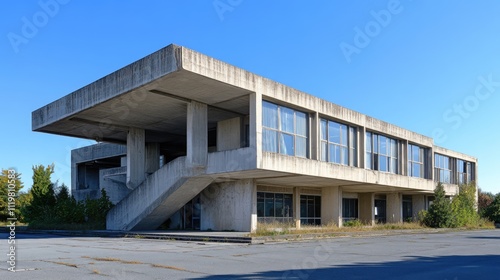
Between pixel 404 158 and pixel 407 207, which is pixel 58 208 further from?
pixel 407 207

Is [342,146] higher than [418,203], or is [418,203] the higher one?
[342,146]

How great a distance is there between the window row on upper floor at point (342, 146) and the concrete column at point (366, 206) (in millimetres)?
3465

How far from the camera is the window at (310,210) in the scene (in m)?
31.7

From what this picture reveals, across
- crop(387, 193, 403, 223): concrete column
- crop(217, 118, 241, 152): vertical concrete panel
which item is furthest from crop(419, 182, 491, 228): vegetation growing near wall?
crop(217, 118, 241, 152): vertical concrete panel

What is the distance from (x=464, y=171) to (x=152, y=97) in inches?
1496

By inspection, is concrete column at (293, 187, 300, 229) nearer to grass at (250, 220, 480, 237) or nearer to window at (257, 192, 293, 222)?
window at (257, 192, 293, 222)

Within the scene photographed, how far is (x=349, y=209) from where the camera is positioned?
1463 inches

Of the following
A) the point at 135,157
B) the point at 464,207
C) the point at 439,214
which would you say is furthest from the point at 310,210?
the point at 464,207

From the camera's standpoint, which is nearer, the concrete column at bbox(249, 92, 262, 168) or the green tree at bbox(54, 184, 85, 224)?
the concrete column at bbox(249, 92, 262, 168)

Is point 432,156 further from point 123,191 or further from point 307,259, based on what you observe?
point 307,259

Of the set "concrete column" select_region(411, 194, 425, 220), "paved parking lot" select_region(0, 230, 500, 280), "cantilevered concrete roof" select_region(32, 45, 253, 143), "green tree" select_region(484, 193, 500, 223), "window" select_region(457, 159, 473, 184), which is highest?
"cantilevered concrete roof" select_region(32, 45, 253, 143)

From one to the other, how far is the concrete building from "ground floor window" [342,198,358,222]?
0.08m

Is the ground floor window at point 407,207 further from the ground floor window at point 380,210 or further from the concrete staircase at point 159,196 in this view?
the concrete staircase at point 159,196

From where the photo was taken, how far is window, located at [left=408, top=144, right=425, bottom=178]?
3747 centimetres
